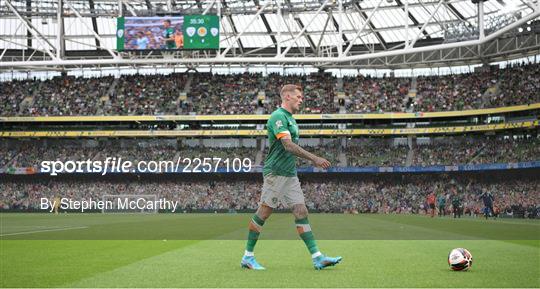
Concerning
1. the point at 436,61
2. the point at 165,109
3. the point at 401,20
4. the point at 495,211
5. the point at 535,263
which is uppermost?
the point at 401,20

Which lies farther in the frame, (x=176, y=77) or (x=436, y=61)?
(x=176, y=77)

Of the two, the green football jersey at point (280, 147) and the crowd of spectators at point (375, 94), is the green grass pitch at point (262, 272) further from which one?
the crowd of spectators at point (375, 94)

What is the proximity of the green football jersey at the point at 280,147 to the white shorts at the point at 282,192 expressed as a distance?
9 centimetres

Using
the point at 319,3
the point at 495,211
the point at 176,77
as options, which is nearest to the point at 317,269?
the point at 495,211

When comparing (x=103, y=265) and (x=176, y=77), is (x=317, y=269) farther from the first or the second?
(x=176, y=77)

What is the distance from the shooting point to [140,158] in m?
66.4

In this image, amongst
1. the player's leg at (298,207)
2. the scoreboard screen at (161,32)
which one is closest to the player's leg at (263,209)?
the player's leg at (298,207)

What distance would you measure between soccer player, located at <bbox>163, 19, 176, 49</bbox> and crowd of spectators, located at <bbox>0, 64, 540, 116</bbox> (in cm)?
1960

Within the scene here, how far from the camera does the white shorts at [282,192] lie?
8.93 metres

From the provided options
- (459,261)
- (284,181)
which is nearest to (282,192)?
(284,181)

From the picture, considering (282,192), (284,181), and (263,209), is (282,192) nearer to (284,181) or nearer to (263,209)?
(284,181)

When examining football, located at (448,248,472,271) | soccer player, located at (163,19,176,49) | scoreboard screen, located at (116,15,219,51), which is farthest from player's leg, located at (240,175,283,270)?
soccer player, located at (163,19,176,49)

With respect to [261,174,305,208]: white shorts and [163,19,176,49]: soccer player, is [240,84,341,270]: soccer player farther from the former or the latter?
[163,19,176,49]: soccer player

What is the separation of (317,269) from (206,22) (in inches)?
1565
